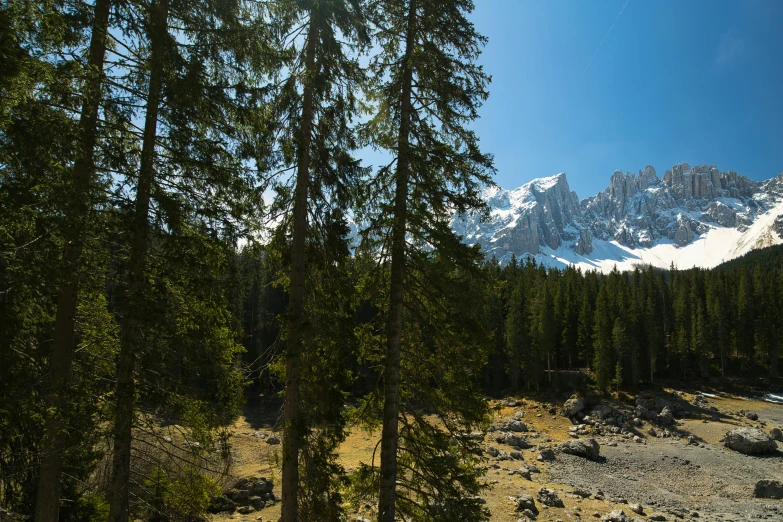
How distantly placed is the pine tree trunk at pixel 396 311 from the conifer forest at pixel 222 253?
1.6 inches

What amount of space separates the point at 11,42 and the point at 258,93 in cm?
363

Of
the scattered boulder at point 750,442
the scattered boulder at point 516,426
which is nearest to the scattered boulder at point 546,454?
the scattered boulder at point 516,426

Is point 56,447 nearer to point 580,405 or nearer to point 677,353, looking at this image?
point 580,405

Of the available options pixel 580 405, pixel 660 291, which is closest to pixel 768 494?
pixel 580 405

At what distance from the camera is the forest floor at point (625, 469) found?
1722cm

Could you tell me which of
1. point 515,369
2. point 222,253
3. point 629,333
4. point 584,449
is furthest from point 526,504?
point 629,333

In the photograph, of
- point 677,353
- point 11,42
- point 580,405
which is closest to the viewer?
point 11,42

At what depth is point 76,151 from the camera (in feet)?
16.6

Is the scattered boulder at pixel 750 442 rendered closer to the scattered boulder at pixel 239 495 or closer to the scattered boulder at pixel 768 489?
the scattered boulder at pixel 768 489

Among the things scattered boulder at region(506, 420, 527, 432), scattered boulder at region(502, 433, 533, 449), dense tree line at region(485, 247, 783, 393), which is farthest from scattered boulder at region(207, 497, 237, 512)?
dense tree line at region(485, 247, 783, 393)

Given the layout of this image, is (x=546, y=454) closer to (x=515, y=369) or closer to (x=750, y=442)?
(x=750, y=442)

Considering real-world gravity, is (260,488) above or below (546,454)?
above

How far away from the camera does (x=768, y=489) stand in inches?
800

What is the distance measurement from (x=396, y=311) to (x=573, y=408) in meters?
38.3
